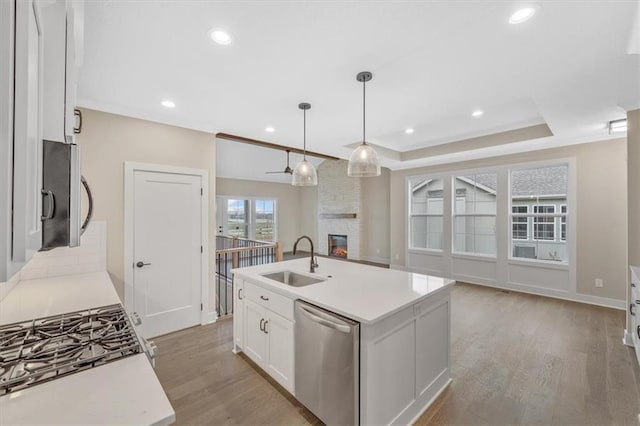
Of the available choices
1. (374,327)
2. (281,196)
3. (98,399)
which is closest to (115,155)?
(98,399)

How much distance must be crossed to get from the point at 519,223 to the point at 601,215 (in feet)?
3.58

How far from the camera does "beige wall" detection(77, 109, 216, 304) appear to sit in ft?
9.46

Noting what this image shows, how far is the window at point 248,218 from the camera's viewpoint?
349 inches

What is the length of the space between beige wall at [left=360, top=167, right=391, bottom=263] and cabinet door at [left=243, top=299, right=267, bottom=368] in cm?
575

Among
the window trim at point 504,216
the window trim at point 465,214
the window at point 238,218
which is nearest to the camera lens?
the window trim at point 504,216

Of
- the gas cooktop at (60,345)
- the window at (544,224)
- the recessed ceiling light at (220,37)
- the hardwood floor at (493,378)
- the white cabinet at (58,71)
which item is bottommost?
the hardwood floor at (493,378)

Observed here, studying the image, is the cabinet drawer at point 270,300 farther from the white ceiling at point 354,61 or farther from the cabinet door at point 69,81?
the white ceiling at point 354,61

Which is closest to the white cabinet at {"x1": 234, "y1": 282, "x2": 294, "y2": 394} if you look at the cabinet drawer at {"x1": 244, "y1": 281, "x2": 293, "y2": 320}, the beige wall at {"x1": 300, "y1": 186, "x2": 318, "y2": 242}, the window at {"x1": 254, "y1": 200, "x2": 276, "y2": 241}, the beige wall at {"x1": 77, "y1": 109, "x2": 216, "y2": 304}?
the cabinet drawer at {"x1": 244, "y1": 281, "x2": 293, "y2": 320}

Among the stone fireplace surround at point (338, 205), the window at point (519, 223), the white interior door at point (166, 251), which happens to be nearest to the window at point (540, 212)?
the window at point (519, 223)

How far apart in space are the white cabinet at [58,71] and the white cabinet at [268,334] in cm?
169

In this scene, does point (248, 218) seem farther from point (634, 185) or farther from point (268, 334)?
point (634, 185)

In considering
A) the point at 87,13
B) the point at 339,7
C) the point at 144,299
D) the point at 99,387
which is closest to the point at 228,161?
the point at 144,299

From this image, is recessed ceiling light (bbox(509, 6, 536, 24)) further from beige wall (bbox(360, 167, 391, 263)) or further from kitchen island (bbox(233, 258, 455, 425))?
beige wall (bbox(360, 167, 391, 263))

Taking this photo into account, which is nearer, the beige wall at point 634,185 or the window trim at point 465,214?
the beige wall at point 634,185
